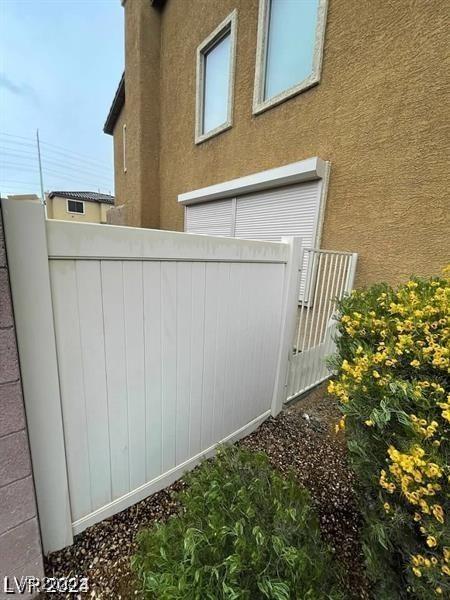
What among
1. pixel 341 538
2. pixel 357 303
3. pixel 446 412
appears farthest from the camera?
pixel 357 303

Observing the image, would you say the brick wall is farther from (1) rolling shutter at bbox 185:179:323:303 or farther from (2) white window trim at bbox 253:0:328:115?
(2) white window trim at bbox 253:0:328:115

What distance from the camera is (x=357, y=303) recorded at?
183 cm

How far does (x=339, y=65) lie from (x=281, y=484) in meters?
4.81

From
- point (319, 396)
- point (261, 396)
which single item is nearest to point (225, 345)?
point (261, 396)

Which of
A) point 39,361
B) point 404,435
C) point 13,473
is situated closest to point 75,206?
point 39,361

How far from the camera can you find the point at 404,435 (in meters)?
1.18

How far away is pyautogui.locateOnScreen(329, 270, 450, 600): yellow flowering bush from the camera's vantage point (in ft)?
3.30

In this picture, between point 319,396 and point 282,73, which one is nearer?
point 319,396

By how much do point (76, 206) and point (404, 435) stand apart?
29.6 metres

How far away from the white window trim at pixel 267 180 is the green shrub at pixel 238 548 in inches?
150

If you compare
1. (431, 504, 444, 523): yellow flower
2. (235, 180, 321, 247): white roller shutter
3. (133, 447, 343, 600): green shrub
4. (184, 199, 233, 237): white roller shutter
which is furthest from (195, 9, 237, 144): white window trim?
(431, 504, 444, 523): yellow flower

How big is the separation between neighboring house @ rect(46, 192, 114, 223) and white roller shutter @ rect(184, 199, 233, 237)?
778 inches

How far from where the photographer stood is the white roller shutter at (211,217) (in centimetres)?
567

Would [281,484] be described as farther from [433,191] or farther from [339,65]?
[339,65]
